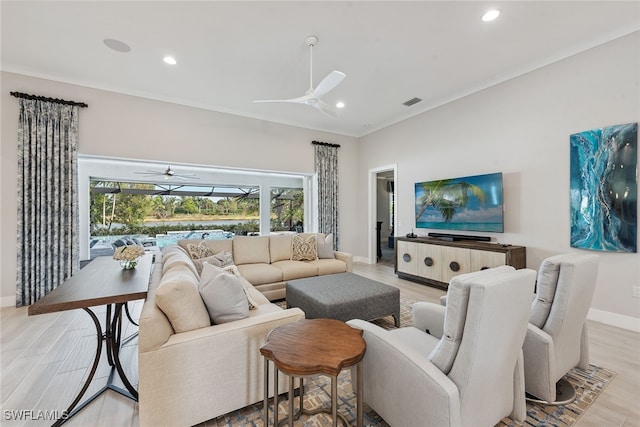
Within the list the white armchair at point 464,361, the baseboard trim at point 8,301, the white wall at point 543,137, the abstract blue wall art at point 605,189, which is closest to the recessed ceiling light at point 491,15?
the white wall at point 543,137

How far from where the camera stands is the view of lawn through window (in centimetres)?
639

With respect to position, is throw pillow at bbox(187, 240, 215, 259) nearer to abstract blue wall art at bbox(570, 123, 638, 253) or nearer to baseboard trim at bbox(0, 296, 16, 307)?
baseboard trim at bbox(0, 296, 16, 307)

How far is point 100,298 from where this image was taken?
1.54m

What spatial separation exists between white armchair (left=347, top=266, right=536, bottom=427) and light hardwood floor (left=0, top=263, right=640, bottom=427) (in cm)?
85

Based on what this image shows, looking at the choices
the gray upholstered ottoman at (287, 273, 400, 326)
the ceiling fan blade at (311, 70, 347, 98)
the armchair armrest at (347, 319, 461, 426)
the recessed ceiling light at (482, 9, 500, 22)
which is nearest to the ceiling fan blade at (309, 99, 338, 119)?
the ceiling fan blade at (311, 70, 347, 98)

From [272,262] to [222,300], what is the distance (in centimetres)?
246

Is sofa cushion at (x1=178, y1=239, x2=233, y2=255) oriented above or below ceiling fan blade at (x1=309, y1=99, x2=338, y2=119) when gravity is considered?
below

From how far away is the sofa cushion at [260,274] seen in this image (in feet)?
11.5

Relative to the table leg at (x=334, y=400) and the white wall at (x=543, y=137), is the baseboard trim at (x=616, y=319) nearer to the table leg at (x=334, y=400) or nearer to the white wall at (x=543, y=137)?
the white wall at (x=543, y=137)

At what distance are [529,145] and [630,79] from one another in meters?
1.02

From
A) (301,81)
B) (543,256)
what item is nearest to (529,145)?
(543,256)

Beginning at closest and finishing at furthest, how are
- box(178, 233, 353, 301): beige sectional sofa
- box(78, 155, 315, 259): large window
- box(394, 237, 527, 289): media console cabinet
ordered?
box(394, 237, 527, 289): media console cabinet < box(178, 233, 353, 301): beige sectional sofa < box(78, 155, 315, 259): large window

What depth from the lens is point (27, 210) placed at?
3562 millimetres

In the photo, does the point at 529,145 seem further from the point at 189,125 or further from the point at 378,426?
the point at 189,125
